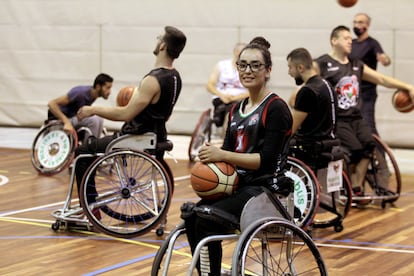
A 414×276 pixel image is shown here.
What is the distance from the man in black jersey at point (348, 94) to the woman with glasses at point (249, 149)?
297cm

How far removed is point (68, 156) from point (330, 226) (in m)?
3.26

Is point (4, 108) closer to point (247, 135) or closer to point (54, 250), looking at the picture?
point (54, 250)

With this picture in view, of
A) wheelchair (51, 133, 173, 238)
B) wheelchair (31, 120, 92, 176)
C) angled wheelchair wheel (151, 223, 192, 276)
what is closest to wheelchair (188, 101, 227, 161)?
wheelchair (31, 120, 92, 176)

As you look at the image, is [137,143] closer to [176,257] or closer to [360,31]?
[176,257]

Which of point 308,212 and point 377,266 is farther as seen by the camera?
point 308,212

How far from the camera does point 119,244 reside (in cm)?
604

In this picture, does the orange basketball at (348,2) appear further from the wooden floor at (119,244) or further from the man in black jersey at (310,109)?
the man in black jersey at (310,109)

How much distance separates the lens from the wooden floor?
5430 millimetres

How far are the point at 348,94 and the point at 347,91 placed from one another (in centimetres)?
3

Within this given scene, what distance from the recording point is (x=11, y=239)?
6.15m

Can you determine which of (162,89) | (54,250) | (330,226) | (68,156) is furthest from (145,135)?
(68,156)

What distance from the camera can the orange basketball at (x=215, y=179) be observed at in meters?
4.17

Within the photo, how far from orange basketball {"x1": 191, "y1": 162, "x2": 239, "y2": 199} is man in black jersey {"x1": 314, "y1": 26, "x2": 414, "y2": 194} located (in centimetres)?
320

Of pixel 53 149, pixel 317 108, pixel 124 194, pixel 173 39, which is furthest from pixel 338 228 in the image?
pixel 53 149
